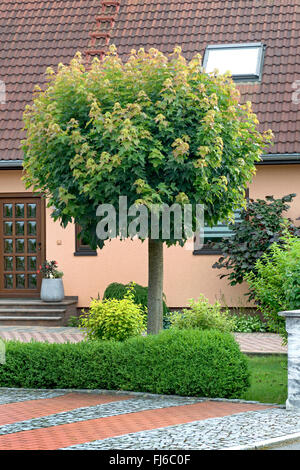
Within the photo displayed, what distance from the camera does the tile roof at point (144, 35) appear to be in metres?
15.7

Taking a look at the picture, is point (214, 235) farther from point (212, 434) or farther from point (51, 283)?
point (212, 434)

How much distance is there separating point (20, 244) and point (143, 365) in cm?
808

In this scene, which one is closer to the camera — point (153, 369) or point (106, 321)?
point (153, 369)

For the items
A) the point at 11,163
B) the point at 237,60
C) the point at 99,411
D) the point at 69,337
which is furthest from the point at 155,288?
the point at 237,60

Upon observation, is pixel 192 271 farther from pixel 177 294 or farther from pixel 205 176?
pixel 205 176

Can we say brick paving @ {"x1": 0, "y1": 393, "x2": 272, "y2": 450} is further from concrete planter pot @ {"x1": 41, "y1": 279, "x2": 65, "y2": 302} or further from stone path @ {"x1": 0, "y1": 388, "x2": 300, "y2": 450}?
concrete planter pot @ {"x1": 41, "y1": 279, "x2": 65, "y2": 302}

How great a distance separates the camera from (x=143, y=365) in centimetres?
894

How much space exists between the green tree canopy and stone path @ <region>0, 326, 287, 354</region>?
3.19 meters

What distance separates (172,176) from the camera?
A: 30.2 feet

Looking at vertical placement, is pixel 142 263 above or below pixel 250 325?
above

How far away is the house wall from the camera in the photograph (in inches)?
595

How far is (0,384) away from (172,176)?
11.2ft
